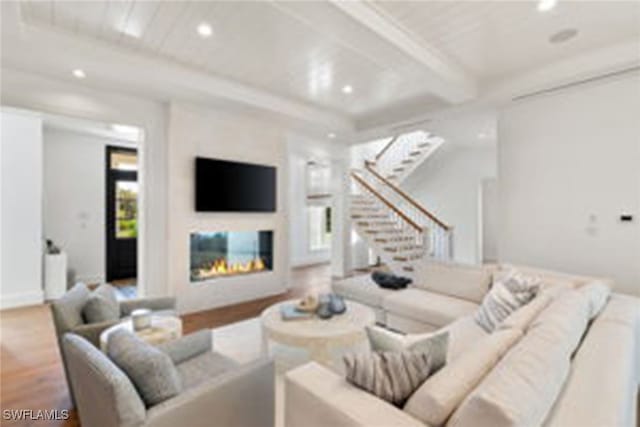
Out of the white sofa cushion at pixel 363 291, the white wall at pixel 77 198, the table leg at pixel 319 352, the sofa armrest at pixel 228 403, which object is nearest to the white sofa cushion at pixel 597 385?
the sofa armrest at pixel 228 403

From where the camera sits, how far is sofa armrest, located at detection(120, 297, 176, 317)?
291 cm

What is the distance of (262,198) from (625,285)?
4.74 meters

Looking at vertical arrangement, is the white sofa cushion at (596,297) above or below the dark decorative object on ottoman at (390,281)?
above

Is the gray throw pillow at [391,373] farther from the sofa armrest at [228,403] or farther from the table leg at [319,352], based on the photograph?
the table leg at [319,352]

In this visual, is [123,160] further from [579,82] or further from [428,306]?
[579,82]

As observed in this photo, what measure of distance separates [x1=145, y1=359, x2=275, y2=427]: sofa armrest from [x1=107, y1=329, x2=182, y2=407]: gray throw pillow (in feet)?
0.16

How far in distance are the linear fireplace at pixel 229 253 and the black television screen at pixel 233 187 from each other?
0.45 meters

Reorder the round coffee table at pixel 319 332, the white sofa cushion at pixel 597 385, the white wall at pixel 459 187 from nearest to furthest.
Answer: the white sofa cushion at pixel 597 385 → the round coffee table at pixel 319 332 → the white wall at pixel 459 187

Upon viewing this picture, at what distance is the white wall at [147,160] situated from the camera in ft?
12.4

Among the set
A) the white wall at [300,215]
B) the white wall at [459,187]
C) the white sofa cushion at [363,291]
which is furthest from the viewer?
the white wall at [300,215]

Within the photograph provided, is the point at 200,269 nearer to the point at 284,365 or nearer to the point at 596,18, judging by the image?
the point at 284,365

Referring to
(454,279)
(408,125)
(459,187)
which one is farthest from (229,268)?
(459,187)

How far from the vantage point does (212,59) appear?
350 cm

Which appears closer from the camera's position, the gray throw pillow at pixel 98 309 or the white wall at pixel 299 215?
the gray throw pillow at pixel 98 309
